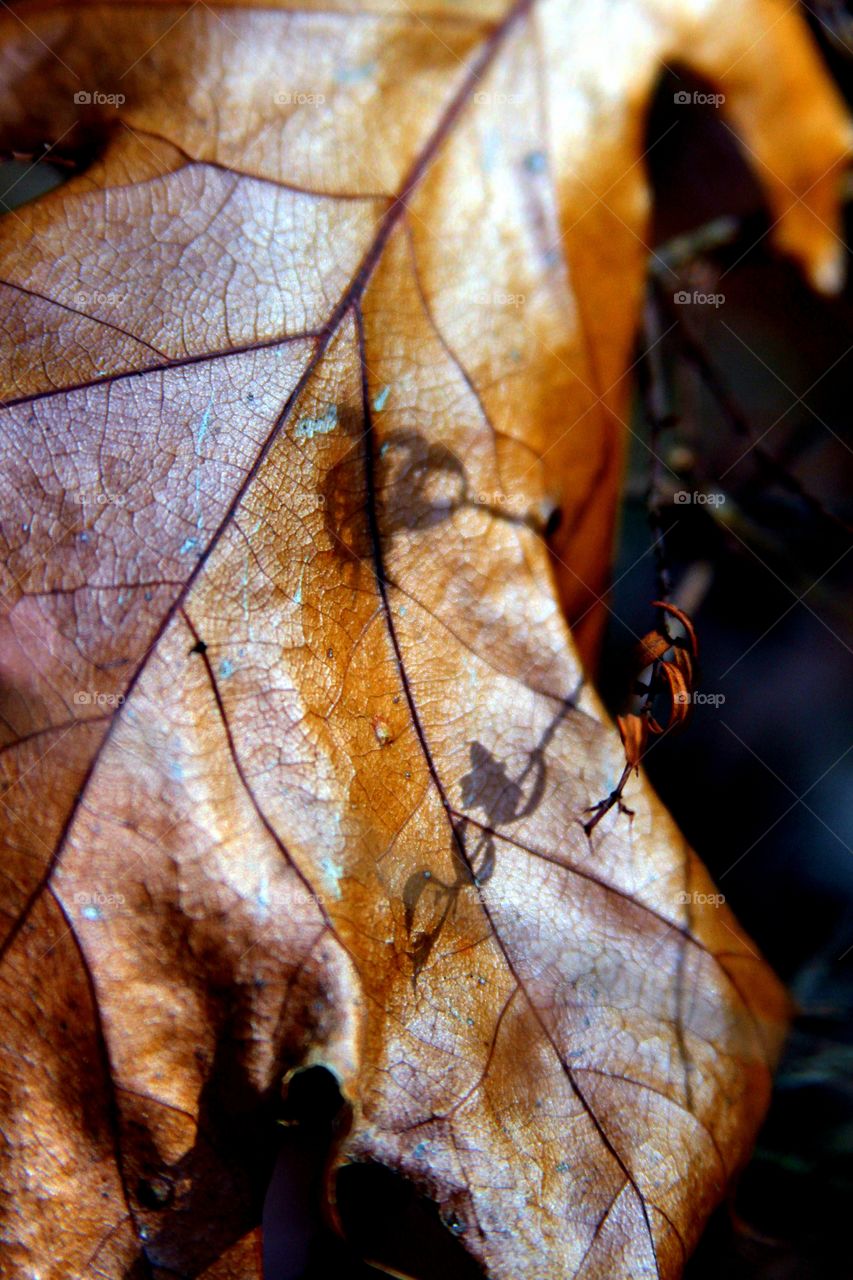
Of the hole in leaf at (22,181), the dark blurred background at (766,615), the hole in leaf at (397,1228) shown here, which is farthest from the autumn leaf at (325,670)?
the dark blurred background at (766,615)

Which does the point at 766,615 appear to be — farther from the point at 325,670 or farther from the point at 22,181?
the point at 22,181

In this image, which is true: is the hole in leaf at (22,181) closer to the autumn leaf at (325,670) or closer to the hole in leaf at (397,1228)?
the autumn leaf at (325,670)

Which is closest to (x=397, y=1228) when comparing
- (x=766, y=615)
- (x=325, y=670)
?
(x=325, y=670)

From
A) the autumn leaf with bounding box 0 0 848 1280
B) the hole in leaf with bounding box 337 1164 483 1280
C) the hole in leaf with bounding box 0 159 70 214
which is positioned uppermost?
the hole in leaf with bounding box 0 159 70 214

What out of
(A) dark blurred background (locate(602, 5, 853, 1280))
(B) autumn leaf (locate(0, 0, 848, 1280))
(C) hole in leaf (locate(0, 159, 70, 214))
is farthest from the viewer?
(A) dark blurred background (locate(602, 5, 853, 1280))

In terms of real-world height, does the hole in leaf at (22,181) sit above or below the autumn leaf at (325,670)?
above

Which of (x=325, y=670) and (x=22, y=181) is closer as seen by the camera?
(x=325, y=670)

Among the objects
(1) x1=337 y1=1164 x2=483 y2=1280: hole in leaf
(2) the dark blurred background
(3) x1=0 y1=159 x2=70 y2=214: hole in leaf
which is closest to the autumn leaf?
(1) x1=337 y1=1164 x2=483 y2=1280: hole in leaf

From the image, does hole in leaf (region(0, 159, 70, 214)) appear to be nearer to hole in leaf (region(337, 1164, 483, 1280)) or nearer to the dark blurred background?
the dark blurred background

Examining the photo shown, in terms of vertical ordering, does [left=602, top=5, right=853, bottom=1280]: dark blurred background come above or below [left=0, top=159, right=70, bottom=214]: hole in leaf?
below
